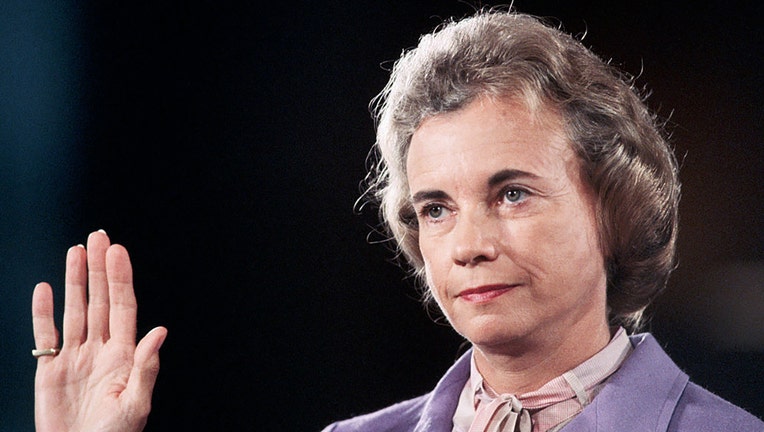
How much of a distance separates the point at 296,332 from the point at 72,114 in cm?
88

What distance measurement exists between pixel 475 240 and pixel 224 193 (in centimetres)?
114

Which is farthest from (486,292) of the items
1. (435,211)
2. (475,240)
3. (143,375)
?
(143,375)

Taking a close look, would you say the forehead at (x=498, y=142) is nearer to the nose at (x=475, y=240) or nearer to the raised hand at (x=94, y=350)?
the nose at (x=475, y=240)

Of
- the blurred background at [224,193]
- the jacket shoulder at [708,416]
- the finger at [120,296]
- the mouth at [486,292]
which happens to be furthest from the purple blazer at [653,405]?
the finger at [120,296]

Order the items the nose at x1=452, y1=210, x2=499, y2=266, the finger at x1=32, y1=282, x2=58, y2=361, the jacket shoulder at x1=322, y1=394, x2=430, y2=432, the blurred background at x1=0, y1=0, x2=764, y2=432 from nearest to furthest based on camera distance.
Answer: the nose at x1=452, y1=210, x2=499, y2=266, the finger at x1=32, y1=282, x2=58, y2=361, the jacket shoulder at x1=322, y1=394, x2=430, y2=432, the blurred background at x1=0, y1=0, x2=764, y2=432

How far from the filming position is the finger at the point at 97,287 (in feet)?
6.11

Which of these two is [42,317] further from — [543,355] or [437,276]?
[543,355]

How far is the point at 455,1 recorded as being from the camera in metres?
2.39

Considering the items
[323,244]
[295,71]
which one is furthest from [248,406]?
[295,71]

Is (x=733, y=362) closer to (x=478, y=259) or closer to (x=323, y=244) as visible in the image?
(x=478, y=259)

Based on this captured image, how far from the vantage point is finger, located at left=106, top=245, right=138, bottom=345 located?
1.85 m

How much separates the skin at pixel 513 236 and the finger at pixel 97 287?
668 millimetres

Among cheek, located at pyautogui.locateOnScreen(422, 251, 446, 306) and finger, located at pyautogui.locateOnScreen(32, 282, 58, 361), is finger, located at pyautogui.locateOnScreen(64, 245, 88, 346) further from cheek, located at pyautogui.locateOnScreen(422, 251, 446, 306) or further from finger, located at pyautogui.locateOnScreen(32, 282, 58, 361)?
cheek, located at pyautogui.locateOnScreen(422, 251, 446, 306)

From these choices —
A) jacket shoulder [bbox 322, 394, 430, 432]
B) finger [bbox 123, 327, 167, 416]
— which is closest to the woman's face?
jacket shoulder [bbox 322, 394, 430, 432]
